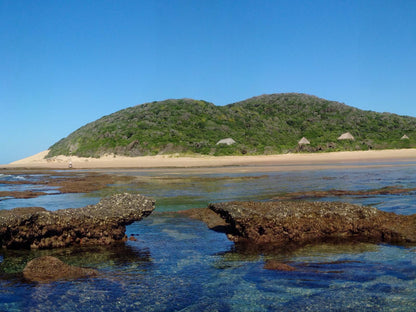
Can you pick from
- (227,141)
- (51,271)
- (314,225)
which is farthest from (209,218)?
(227,141)

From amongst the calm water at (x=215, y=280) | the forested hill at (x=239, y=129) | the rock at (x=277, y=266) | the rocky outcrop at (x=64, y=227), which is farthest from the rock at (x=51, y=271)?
the forested hill at (x=239, y=129)

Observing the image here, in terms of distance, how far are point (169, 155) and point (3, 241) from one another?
47.5 m

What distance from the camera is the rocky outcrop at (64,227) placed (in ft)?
26.5

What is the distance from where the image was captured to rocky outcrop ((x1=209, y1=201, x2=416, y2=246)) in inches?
328

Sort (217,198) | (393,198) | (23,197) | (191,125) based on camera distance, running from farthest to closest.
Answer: (191,125), (23,197), (217,198), (393,198)

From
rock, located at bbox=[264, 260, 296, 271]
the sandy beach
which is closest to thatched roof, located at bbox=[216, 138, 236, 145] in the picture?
the sandy beach

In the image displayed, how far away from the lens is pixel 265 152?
58094 mm

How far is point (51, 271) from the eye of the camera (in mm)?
6242

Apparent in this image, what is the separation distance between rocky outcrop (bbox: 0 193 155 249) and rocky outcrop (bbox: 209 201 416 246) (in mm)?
2852

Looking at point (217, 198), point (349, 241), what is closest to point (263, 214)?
point (349, 241)

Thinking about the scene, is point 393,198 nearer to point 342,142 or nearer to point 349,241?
point 349,241

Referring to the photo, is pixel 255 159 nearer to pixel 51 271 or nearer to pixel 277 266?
pixel 277 266

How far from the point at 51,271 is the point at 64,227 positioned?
2.16 metres

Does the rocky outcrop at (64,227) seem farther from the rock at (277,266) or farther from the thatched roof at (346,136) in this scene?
the thatched roof at (346,136)
